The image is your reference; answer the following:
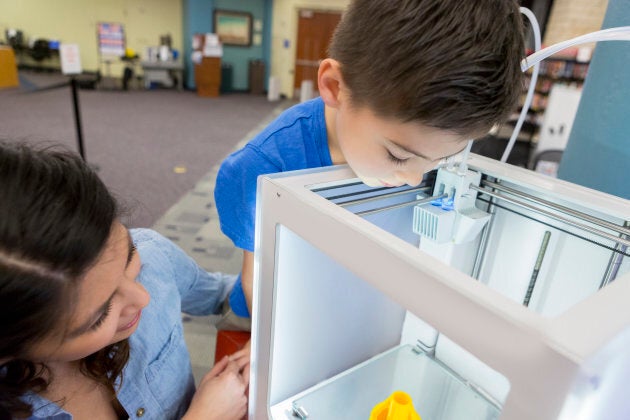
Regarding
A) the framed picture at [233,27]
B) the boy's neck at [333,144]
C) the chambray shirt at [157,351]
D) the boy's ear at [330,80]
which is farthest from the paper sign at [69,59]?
the framed picture at [233,27]

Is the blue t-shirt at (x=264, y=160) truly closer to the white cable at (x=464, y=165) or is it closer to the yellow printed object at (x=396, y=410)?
the white cable at (x=464, y=165)

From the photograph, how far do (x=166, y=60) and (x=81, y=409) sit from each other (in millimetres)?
7622

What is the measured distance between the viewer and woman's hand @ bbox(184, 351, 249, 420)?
28.3 inches

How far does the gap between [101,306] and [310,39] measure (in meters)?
7.62

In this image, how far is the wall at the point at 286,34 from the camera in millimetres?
7184

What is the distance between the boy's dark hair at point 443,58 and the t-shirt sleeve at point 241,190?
27cm

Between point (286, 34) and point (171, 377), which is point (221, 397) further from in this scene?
point (286, 34)

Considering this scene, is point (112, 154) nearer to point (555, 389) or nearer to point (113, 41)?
point (555, 389)

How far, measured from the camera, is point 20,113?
488 centimetres

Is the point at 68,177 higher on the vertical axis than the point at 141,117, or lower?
higher

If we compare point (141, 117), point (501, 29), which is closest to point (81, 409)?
point (501, 29)

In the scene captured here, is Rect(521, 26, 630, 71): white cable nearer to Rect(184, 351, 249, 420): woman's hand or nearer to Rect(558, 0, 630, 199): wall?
Rect(558, 0, 630, 199): wall

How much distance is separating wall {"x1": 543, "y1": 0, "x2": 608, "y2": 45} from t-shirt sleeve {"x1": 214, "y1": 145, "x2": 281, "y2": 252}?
5.15 metres

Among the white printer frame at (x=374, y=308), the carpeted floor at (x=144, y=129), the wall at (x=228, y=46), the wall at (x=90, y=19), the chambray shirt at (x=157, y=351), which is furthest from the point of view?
the wall at (x=90, y=19)
